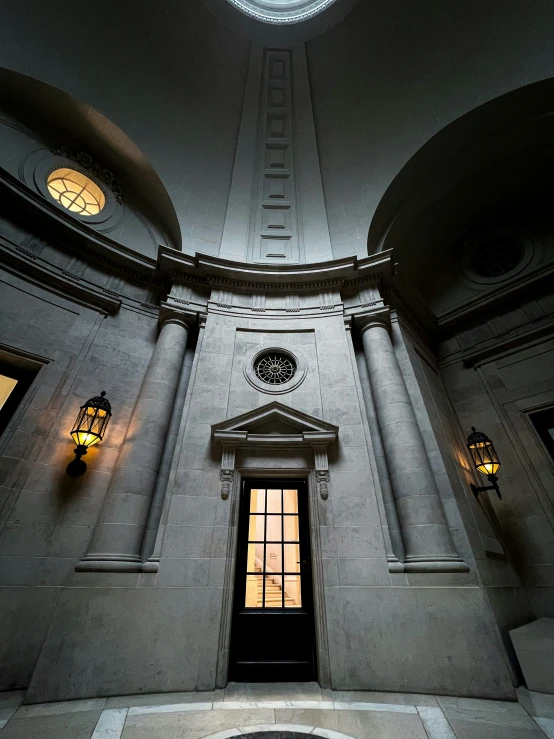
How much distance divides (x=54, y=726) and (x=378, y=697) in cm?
376

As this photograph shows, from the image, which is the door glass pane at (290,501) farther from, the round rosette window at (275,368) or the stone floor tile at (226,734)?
the stone floor tile at (226,734)

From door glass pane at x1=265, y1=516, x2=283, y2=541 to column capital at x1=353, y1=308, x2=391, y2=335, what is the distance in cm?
469

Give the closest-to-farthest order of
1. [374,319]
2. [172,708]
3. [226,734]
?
[226,734] → [172,708] → [374,319]

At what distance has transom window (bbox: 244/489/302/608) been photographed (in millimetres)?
5234

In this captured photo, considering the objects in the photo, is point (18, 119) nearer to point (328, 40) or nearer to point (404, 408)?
point (328, 40)

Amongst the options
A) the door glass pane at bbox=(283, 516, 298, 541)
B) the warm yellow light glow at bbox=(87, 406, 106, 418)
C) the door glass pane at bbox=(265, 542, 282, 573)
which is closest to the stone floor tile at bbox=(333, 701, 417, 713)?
the door glass pane at bbox=(265, 542, 282, 573)

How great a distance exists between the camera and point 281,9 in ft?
44.6

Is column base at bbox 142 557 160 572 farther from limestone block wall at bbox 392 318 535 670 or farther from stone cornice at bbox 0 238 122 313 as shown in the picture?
stone cornice at bbox 0 238 122 313

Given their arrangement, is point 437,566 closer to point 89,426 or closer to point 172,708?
point 172,708

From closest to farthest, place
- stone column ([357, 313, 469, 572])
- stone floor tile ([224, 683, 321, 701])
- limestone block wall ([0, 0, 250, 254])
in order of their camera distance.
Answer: stone floor tile ([224, 683, 321, 701]) < stone column ([357, 313, 469, 572]) < limestone block wall ([0, 0, 250, 254])

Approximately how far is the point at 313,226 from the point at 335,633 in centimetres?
1027

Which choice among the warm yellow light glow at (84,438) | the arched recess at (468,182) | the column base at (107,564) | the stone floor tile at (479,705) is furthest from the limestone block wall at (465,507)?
the warm yellow light glow at (84,438)

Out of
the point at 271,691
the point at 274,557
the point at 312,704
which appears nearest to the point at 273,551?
the point at 274,557

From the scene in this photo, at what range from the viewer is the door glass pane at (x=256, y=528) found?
220 inches
